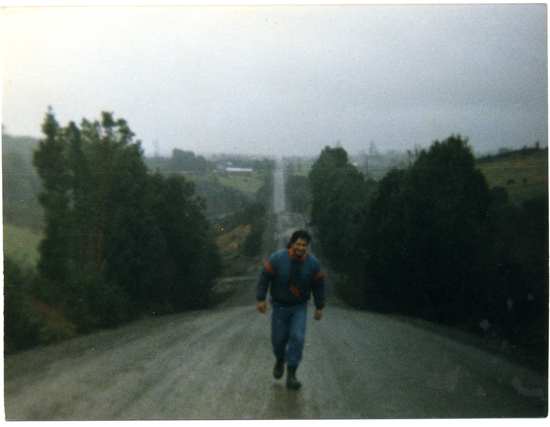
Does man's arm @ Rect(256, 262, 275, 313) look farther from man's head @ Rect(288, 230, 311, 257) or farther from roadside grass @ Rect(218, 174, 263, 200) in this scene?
roadside grass @ Rect(218, 174, 263, 200)

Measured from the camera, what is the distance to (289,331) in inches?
169

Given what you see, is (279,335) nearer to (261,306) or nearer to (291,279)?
(261,306)

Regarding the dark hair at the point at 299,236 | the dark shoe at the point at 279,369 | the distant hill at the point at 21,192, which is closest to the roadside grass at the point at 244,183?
the dark hair at the point at 299,236

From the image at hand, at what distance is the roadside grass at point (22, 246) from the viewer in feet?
14.7

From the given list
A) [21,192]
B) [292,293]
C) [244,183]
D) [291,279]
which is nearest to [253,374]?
[292,293]

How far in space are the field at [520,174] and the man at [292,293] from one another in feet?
5.89

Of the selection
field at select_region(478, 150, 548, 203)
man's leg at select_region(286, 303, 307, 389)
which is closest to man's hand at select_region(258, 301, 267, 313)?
man's leg at select_region(286, 303, 307, 389)

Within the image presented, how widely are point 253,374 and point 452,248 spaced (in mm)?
2125

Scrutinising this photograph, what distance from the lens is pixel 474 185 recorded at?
14.7 feet

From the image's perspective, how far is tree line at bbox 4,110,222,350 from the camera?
14.7 feet

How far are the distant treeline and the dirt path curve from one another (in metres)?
0.29

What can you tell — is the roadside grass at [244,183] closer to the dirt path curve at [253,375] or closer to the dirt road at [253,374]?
the dirt road at [253,374]

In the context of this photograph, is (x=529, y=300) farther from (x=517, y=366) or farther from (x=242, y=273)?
(x=242, y=273)

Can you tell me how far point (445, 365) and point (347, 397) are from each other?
3.13ft
